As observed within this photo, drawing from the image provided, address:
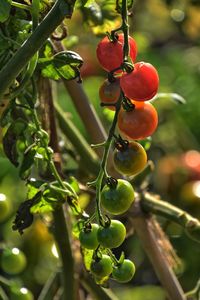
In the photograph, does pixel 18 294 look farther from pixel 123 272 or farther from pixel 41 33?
pixel 41 33

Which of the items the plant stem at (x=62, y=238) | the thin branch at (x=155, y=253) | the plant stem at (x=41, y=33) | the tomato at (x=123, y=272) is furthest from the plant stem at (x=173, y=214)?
the plant stem at (x=41, y=33)

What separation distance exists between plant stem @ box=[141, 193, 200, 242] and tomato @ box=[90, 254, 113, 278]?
25 centimetres

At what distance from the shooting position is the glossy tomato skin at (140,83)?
1.90ft

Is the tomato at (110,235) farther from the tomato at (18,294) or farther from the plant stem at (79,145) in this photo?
the plant stem at (79,145)

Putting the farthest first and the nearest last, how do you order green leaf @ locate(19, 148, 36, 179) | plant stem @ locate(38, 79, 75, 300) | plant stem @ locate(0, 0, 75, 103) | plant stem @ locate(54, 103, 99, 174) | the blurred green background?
the blurred green background → plant stem @ locate(54, 103, 99, 174) → plant stem @ locate(38, 79, 75, 300) → green leaf @ locate(19, 148, 36, 179) → plant stem @ locate(0, 0, 75, 103)

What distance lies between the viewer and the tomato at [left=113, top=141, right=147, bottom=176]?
61 cm

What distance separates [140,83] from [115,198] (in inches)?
3.6

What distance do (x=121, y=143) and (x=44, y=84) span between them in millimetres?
223

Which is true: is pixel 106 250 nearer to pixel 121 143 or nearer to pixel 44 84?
pixel 121 143

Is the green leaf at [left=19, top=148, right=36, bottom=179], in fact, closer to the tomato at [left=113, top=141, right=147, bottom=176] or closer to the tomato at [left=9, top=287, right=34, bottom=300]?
the tomato at [left=113, top=141, right=147, bottom=176]

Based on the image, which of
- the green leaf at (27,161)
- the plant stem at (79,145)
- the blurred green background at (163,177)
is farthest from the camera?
the blurred green background at (163,177)

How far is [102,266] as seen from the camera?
0.64 metres

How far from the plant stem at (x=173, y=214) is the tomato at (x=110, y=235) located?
0.28 meters

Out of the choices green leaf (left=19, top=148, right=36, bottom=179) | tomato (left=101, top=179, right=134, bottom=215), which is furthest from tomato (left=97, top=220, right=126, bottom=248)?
green leaf (left=19, top=148, right=36, bottom=179)
